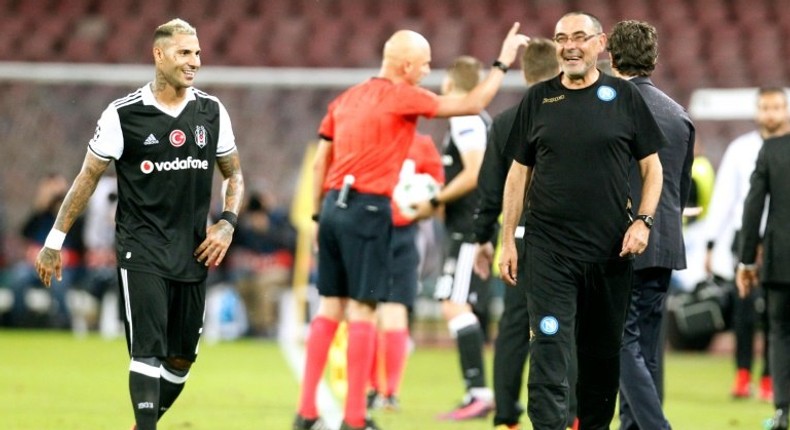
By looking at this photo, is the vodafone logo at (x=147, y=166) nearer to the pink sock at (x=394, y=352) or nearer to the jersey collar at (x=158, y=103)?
the jersey collar at (x=158, y=103)

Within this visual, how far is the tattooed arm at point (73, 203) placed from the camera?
704cm

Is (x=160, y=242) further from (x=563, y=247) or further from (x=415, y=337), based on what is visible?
(x=415, y=337)

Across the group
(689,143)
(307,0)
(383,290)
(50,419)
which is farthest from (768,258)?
(307,0)

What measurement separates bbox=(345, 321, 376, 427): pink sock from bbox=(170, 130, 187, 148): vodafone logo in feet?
6.14

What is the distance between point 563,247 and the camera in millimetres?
6680

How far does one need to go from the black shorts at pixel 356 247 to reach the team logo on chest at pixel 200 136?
4.90ft

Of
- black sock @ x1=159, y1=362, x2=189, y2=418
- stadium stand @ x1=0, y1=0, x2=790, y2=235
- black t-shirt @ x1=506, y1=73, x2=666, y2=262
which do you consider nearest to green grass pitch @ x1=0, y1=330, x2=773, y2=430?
black sock @ x1=159, y1=362, x2=189, y2=418

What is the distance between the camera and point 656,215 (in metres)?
7.38

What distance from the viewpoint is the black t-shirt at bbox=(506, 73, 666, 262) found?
660 cm

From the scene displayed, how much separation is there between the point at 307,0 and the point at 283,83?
3.31 m

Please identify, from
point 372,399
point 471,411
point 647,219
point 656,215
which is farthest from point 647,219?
point 372,399

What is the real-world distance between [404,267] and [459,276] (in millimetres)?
385

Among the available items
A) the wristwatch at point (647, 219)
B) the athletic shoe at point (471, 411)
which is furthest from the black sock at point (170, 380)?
the athletic shoe at point (471, 411)

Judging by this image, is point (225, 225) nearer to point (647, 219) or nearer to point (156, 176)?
point (156, 176)
